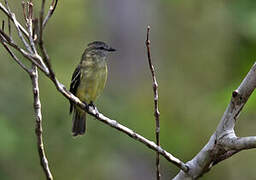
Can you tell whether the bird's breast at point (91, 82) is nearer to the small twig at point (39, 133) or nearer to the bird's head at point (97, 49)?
the bird's head at point (97, 49)

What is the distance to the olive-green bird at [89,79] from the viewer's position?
609 centimetres

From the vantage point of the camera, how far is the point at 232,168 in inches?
348

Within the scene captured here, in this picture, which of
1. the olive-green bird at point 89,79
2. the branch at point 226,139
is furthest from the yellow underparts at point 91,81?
the branch at point 226,139

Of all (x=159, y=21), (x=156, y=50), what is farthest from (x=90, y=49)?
(x=159, y=21)

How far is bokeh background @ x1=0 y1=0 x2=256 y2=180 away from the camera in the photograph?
26.2ft

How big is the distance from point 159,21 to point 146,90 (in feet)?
6.77

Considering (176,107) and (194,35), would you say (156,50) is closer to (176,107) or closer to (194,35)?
(194,35)

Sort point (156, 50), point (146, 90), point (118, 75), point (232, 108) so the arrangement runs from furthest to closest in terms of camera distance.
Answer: point (156, 50), point (146, 90), point (118, 75), point (232, 108)

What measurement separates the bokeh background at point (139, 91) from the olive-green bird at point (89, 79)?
129 cm

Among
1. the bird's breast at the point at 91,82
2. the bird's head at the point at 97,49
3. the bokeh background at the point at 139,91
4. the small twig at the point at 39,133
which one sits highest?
the small twig at the point at 39,133

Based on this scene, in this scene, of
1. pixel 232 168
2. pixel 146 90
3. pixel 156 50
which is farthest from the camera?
pixel 156 50

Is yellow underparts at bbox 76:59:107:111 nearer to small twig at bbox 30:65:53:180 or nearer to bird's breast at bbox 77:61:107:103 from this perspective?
bird's breast at bbox 77:61:107:103

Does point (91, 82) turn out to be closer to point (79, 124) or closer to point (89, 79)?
point (89, 79)

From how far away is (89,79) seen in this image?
6.09 meters
